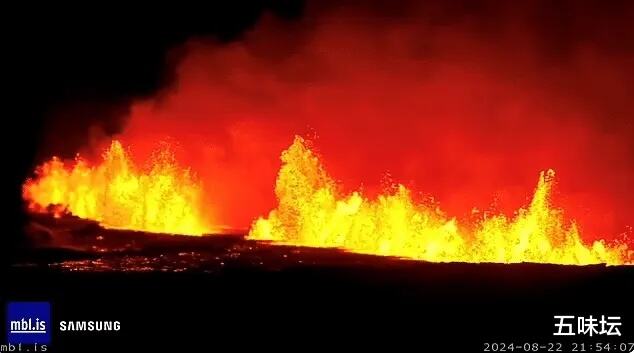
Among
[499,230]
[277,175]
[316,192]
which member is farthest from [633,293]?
[277,175]

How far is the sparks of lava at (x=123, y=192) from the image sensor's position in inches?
1922

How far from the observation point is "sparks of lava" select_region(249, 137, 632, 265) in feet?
121

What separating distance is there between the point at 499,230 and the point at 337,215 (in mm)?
8861

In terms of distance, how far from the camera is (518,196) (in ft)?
180

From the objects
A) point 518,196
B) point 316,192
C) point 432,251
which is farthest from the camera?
point 518,196

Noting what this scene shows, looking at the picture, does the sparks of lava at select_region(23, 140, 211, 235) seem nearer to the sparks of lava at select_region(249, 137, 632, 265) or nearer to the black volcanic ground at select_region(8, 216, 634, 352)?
the sparks of lava at select_region(249, 137, 632, 265)

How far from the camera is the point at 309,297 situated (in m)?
25.5

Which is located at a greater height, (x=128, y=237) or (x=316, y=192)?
(x=316, y=192)

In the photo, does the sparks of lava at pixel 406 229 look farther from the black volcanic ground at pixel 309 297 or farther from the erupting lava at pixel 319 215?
the black volcanic ground at pixel 309 297

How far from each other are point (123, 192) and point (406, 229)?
20.6 meters

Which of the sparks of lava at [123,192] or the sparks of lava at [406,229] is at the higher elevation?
the sparks of lava at [123,192]

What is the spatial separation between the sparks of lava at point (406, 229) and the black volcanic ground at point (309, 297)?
614cm

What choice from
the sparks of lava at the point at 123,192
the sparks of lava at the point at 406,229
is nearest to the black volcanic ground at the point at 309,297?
the sparks of lava at the point at 406,229

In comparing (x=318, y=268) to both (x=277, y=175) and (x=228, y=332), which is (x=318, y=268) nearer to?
(x=228, y=332)
